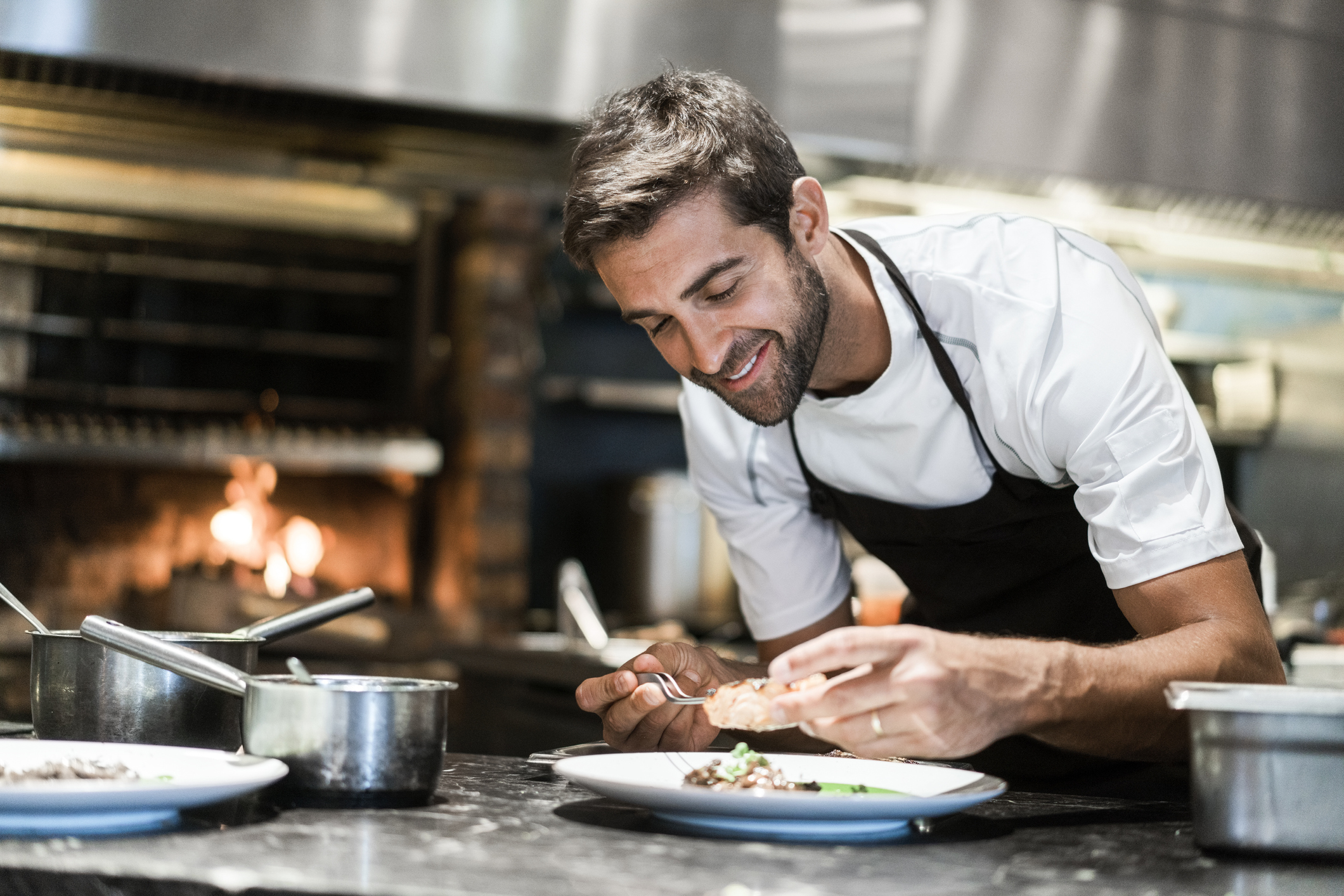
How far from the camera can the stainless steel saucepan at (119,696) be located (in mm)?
1041

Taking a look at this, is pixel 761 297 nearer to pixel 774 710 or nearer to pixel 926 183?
pixel 774 710

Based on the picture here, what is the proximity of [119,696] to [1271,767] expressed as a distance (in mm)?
846

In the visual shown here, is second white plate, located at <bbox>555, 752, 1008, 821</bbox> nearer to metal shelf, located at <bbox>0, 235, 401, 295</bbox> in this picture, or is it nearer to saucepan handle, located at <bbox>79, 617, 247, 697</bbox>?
saucepan handle, located at <bbox>79, 617, 247, 697</bbox>

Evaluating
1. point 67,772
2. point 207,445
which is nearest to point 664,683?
point 67,772

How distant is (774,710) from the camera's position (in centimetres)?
89

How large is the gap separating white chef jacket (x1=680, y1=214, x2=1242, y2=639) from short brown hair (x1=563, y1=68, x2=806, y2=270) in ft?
0.73

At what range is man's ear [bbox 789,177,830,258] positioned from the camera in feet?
4.85

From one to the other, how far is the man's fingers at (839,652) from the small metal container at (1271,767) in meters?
0.20

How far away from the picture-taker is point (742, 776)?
0.96 meters

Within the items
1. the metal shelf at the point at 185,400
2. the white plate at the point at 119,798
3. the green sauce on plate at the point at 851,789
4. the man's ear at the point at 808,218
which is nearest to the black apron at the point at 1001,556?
the man's ear at the point at 808,218

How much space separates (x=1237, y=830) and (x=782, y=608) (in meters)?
0.89

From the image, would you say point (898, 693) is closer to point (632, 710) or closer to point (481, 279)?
point (632, 710)

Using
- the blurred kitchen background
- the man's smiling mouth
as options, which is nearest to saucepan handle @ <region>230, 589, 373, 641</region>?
the man's smiling mouth

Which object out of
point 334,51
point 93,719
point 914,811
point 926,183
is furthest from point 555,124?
point 914,811
